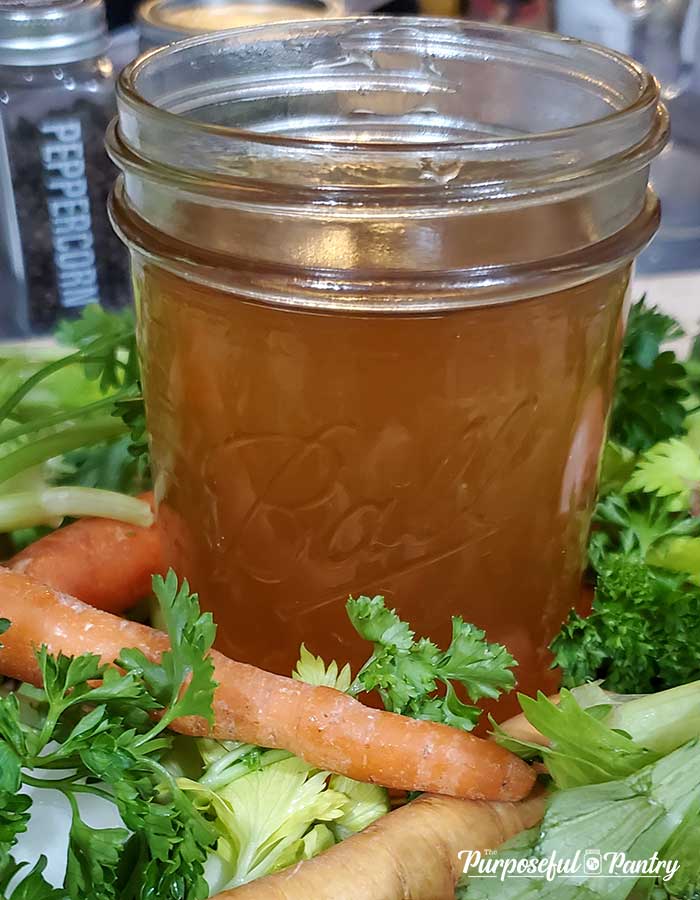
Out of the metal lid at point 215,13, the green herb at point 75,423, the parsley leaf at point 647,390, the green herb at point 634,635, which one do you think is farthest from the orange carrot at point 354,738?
the metal lid at point 215,13

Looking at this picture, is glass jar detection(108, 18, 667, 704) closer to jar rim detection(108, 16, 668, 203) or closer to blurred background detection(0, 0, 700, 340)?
jar rim detection(108, 16, 668, 203)

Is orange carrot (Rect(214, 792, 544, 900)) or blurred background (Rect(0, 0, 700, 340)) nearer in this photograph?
orange carrot (Rect(214, 792, 544, 900))

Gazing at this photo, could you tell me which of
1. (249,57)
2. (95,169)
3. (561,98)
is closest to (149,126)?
(249,57)

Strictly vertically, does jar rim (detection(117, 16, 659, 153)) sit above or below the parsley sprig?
above

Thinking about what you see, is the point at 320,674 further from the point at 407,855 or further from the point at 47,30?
the point at 47,30

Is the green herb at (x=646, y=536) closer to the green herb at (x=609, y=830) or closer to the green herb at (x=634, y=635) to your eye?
the green herb at (x=634, y=635)

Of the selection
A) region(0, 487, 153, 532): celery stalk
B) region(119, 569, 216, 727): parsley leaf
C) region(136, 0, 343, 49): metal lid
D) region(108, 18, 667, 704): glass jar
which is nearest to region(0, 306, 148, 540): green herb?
region(0, 487, 153, 532): celery stalk
